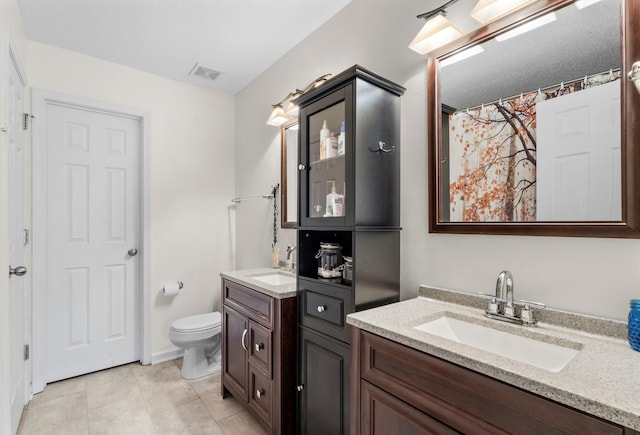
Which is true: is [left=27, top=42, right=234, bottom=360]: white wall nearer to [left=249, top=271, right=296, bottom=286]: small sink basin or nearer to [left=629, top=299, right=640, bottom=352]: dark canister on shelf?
[left=249, top=271, right=296, bottom=286]: small sink basin

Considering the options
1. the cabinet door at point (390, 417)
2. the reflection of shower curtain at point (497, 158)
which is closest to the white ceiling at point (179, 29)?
the reflection of shower curtain at point (497, 158)

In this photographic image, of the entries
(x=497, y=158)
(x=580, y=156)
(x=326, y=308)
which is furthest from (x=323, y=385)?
(x=580, y=156)

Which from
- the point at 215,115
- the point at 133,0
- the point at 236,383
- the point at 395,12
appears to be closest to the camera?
the point at 395,12

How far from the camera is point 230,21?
215 centimetres

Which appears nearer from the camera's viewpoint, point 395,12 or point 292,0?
point 395,12

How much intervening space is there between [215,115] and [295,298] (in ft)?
7.49

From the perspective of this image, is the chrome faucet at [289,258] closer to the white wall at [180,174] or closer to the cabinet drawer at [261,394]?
the cabinet drawer at [261,394]

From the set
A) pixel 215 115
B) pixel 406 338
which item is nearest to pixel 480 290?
pixel 406 338

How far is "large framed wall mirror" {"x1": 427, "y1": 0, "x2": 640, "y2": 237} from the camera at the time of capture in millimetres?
1042

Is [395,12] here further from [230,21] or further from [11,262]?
[11,262]

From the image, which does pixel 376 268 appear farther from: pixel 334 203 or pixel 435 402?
pixel 435 402

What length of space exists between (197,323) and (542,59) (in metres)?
2.71

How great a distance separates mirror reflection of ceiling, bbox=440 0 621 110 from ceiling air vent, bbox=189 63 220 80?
2.10 metres

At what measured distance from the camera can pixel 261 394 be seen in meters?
1.88
